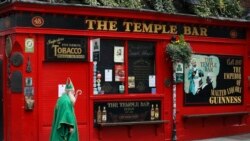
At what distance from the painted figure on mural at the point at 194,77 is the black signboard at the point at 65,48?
3.51 metres

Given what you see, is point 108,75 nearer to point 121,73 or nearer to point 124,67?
point 121,73

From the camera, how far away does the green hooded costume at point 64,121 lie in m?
9.91

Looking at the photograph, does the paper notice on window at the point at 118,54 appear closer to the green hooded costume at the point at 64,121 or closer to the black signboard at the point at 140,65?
the black signboard at the point at 140,65

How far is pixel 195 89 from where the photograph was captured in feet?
49.2

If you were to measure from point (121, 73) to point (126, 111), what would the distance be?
1012mm

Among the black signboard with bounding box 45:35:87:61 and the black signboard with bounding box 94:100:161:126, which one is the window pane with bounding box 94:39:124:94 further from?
the black signboard with bounding box 45:35:87:61

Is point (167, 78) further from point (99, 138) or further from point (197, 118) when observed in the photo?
point (99, 138)

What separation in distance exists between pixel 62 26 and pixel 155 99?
3.38 m

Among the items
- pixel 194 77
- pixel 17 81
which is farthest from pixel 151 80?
pixel 17 81

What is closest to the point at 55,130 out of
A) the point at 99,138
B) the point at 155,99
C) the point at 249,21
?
the point at 99,138

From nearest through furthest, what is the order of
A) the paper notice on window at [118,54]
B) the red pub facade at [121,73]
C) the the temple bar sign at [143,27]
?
the red pub facade at [121,73] < the the temple bar sign at [143,27] < the paper notice on window at [118,54]

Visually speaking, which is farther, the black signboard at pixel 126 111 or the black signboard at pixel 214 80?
the black signboard at pixel 214 80

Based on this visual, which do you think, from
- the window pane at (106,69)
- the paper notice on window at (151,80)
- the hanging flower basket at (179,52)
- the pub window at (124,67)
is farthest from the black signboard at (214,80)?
the window pane at (106,69)

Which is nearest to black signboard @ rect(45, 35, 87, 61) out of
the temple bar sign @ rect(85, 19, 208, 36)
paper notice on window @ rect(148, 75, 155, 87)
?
the temple bar sign @ rect(85, 19, 208, 36)
